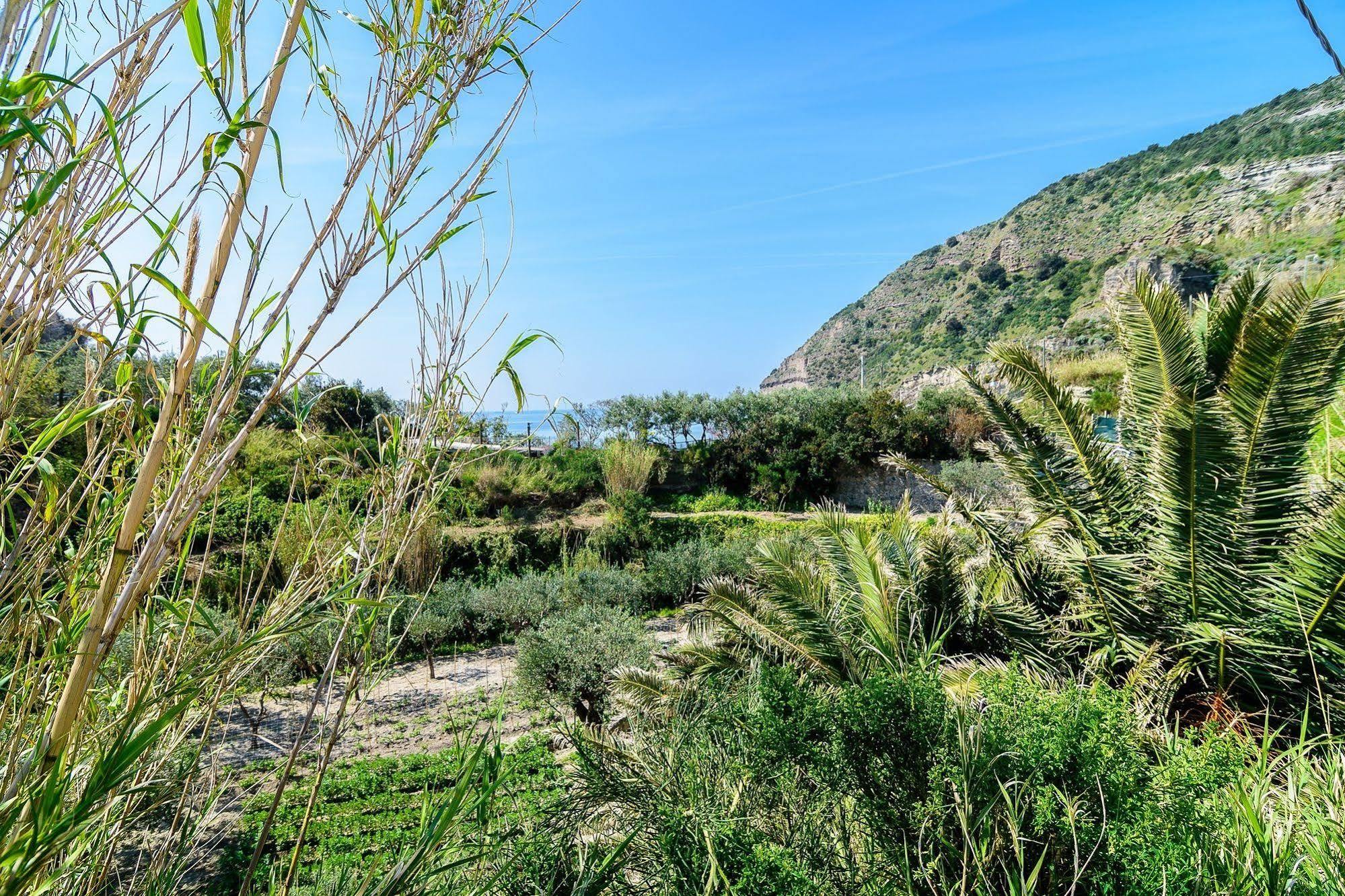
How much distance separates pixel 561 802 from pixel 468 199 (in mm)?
2333

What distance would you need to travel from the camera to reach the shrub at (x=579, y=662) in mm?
6871

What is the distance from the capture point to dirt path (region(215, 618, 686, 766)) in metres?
6.81

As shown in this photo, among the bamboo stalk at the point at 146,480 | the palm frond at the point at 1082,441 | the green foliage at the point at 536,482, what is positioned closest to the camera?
the bamboo stalk at the point at 146,480

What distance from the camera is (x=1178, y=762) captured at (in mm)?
2105

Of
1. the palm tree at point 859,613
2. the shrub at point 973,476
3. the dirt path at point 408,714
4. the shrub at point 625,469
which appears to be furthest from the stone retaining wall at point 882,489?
the palm tree at point 859,613

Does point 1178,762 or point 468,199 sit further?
point 1178,762

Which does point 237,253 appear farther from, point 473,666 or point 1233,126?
point 1233,126

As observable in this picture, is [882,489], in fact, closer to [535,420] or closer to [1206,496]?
[1206,496]

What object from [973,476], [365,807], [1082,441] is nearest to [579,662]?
[365,807]

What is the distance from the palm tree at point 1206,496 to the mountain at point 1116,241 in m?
23.2

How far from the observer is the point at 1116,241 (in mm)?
42125

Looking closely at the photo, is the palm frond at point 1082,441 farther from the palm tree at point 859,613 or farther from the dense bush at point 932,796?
the dense bush at point 932,796

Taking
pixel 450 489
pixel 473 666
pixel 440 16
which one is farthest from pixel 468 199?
pixel 473 666

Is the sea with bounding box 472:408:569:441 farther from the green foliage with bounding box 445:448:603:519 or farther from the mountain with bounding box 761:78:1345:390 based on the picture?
the mountain with bounding box 761:78:1345:390
